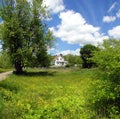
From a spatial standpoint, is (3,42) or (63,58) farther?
(63,58)

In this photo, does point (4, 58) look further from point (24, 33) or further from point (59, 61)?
point (59, 61)

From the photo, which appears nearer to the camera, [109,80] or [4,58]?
[109,80]

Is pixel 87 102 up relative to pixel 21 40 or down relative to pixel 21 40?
down

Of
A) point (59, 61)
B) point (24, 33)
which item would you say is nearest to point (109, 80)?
point (24, 33)

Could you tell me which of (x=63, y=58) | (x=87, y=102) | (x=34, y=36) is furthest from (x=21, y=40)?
(x=63, y=58)

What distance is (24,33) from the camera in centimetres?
4738

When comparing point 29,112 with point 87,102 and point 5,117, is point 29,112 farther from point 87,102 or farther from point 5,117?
point 87,102

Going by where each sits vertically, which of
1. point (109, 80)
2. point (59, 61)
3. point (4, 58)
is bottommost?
point (109, 80)

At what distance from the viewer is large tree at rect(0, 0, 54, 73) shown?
46062 millimetres

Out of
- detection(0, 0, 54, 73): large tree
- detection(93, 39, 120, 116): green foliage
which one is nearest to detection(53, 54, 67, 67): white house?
detection(0, 0, 54, 73): large tree

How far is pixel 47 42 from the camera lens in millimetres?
49469

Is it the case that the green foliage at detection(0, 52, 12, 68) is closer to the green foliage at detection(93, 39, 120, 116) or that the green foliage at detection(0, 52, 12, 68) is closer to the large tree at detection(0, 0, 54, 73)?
the large tree at detection(0, 0, 54, 73)

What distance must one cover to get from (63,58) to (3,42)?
120887 millimetres

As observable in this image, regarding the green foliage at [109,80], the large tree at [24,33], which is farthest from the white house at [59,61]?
the green foliage at [109,80]
